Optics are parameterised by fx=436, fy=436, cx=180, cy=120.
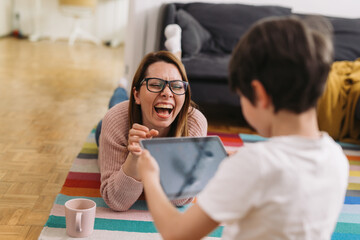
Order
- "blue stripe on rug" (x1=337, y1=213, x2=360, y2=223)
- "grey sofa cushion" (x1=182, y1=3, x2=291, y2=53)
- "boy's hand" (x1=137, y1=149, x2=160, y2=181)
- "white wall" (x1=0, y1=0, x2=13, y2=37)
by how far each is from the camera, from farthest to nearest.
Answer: "white wall" (x1=0, y1=0, x2=13, y2=37), "grey sofa cushion" (x1=182, y1=3, x2=291, y2=53), "blue stripe on rug" (x1=337, y1=213, x2=360, y2=223), "boy's hand" (x1=137, y1=149, x2=160, y2=181)

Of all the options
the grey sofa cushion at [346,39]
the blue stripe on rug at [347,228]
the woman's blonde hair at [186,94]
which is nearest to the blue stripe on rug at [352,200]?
the blue stripe on rug at [347,228]

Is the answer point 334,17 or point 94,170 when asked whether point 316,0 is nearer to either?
point 334,17

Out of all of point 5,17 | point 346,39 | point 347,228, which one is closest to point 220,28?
point 346,39

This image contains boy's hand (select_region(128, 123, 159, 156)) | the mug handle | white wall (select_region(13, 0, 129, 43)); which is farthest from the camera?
white wall (select_region(13, 0, 129, 43))

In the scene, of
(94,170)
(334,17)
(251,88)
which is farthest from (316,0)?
(251,88)

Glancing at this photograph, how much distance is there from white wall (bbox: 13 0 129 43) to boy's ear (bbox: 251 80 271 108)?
21.5ft

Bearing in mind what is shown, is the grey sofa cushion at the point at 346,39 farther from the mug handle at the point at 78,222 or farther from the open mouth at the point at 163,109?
the mug handle at the point at 78,222

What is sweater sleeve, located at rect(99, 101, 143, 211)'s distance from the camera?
1.56 m

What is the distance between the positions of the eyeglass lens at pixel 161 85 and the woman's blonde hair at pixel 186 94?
50mm

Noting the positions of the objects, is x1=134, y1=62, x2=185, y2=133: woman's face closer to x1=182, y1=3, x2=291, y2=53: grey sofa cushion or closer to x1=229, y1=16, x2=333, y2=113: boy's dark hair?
x1=229, y1=16, x2=333, y2=113: boy's dark hair

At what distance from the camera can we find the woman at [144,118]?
5.06ft

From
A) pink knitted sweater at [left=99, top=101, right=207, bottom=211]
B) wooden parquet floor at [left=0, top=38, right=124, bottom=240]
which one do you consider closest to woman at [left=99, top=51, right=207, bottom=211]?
pink knitted sweater at [left=99, top=101, right=207, bottom=211]

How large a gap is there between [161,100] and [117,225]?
1.56 ft

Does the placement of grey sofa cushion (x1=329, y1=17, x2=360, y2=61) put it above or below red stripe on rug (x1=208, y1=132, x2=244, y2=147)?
above
